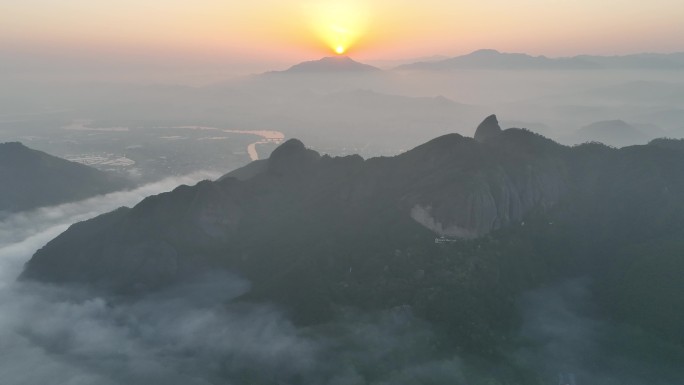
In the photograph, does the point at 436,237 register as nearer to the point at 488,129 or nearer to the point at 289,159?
the point at 488,129

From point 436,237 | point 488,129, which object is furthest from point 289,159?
point 488,129

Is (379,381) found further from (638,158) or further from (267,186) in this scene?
(638,158)

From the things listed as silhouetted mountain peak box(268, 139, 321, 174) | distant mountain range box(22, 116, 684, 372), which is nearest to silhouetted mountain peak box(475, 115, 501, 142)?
distant mountain range box(22, 116, 684, 372)

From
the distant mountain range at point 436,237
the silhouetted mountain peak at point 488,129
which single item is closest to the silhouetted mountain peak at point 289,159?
the distant mountain range at point 436,237

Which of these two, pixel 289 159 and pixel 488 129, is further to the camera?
pixel 488 129

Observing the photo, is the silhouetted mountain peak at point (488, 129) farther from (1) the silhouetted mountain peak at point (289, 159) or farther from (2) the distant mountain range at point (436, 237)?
(1) the silhouetted mountain peak at point (289, 159)

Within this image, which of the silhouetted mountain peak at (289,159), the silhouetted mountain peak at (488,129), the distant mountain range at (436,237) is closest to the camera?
the distant mountain range at (436,237)

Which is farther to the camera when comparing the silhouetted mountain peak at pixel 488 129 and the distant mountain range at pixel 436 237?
the silhouetted mountain peak at pixel 488 129

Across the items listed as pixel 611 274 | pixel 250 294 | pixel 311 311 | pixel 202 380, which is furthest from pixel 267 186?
pixel 611 274

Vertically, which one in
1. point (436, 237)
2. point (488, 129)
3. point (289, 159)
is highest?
point (488, 129)

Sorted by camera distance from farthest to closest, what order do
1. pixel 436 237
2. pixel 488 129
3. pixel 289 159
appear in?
pixel 488 129
pixel 289 159
pixel 436 237
